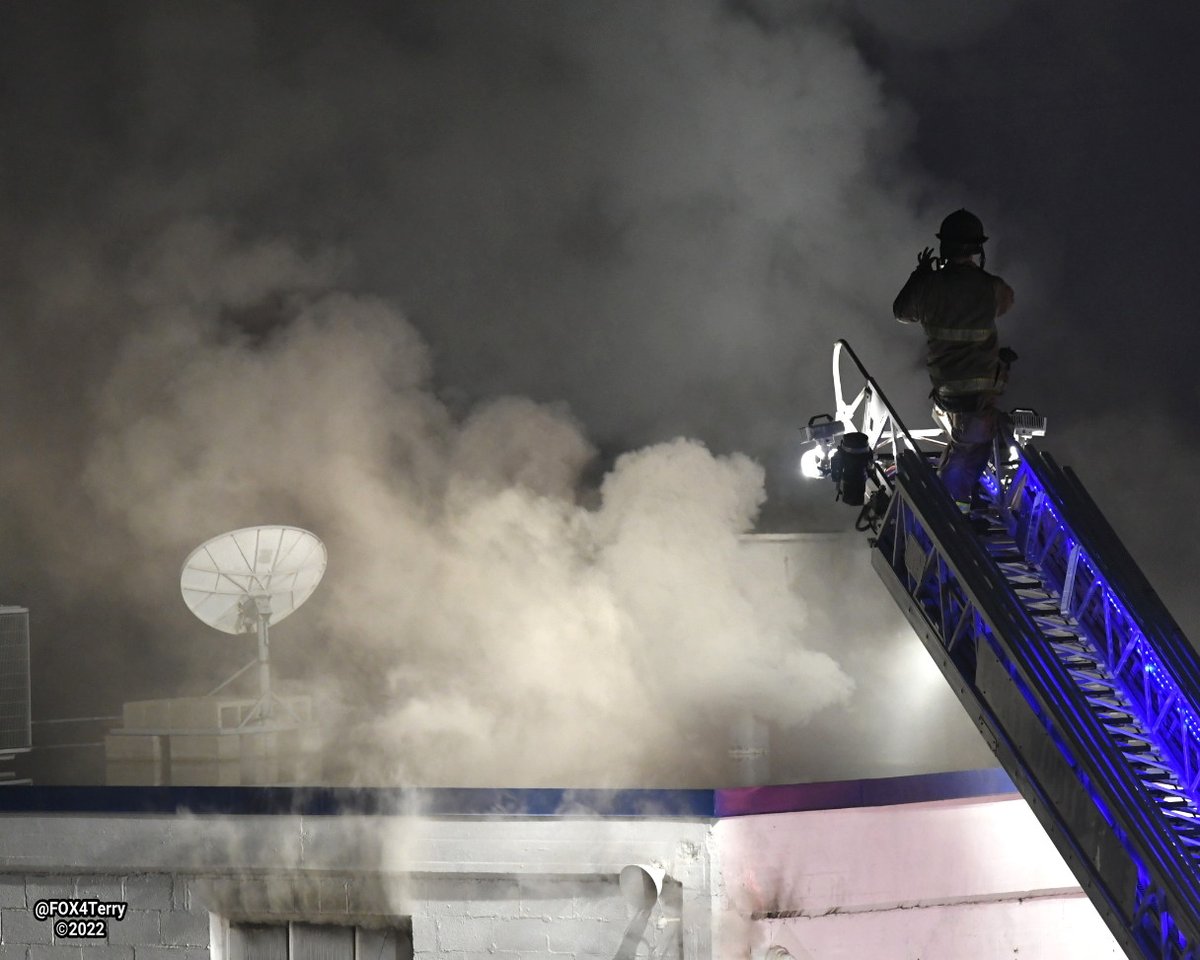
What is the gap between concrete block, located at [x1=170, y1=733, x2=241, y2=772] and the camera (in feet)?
35.1

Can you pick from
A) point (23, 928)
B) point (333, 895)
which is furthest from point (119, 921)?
point (333, 895)

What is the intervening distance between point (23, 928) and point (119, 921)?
69 cm

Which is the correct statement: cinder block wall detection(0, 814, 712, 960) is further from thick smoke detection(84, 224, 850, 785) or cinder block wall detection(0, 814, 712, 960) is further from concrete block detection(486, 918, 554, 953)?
thick smoke detection(84, 224, 850, 785)

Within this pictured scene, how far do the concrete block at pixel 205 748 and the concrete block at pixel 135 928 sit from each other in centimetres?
263

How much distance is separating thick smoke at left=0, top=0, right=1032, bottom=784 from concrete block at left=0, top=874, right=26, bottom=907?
415 centimetres

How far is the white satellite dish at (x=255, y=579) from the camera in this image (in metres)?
10.8

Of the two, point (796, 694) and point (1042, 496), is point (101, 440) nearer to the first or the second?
point (796, 694)

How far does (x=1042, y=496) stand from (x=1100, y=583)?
0.58 metres

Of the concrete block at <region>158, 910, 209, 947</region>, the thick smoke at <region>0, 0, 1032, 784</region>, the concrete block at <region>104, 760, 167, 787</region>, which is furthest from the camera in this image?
the thick smoke at <region>0, 0, 1032, 784</region>

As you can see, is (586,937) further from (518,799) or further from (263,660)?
(263,660)

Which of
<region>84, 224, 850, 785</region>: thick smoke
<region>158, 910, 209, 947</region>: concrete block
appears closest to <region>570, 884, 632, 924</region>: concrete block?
<region>158, 910, 209, 947</region>: concrete block

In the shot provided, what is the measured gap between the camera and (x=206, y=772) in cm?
1072

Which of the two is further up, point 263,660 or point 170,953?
point 263,660

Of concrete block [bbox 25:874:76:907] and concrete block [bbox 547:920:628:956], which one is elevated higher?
concrete block [bbox 25:874:76:907]
